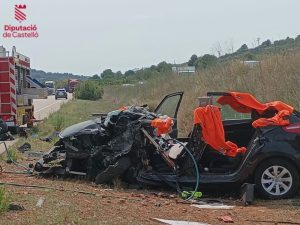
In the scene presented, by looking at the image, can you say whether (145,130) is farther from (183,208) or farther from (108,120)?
(183,208)

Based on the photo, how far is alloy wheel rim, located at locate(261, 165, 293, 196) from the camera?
7.90 m

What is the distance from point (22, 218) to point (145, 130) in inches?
120

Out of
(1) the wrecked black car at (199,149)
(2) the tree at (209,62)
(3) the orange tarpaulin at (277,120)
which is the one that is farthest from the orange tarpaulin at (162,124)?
(2) the tree at (209,62)

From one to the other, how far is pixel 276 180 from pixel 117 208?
97.9 inches

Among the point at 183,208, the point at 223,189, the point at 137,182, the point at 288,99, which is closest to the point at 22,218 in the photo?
the point at 183,208

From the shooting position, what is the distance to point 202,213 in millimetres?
7023

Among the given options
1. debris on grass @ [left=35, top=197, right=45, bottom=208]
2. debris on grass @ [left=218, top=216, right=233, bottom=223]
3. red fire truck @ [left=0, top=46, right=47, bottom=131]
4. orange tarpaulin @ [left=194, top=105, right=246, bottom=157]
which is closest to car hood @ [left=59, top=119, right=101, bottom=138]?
orange tarpaulin @ [left=194, top=105, right=246, bottom=157]

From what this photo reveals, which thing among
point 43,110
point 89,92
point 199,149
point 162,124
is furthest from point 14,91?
point 89,92

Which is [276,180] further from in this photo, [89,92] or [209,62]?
[89,92]

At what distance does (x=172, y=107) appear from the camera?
32.5ft

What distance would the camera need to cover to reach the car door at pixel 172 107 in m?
9.76

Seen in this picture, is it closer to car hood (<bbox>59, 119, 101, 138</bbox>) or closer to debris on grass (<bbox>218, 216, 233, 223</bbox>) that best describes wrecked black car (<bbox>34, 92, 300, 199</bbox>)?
car hood (<bbox>59, 119, 101, 138</bbox>)

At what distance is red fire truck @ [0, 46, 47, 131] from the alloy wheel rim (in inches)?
433

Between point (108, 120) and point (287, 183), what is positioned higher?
point (108, 120)
